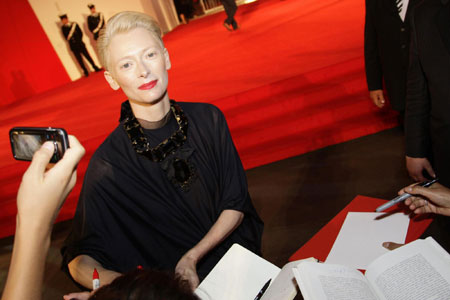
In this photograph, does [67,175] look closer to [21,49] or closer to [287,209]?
[287,209]

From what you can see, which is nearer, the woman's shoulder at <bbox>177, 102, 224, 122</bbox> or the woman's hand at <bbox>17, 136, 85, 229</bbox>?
the woman's hand at <bbox>17, 136, 85, 229</bbox>

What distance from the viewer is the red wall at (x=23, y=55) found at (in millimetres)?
7754

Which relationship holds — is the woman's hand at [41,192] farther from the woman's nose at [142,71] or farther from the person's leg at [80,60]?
the person's leg at [80,60]

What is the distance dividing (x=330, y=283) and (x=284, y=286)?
134 mm

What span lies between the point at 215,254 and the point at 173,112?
637 mm

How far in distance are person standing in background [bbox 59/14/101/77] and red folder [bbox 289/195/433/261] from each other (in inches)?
346

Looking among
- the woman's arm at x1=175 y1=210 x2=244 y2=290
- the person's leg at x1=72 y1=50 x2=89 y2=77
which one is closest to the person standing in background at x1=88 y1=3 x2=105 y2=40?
the person's leg at x1=72 y1=50 x2=89 y2=77

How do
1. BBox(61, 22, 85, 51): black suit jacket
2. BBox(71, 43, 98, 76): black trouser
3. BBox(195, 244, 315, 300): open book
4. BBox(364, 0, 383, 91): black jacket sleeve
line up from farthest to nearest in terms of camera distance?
BBox(71, 43, 98, 76): black trouser < BBox(61, 22, 85, 51): black suit jacket < BBox(364, 0, 383, 91): black jacket sleeve < BBox(195, 244, 315, 300): open book

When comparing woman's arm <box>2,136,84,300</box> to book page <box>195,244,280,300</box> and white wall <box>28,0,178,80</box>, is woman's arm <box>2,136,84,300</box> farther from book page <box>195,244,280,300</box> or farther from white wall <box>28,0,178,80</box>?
white wall <box>28,0,178,80</box>

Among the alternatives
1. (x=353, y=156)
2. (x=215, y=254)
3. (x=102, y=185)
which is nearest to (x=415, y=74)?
(x=215, y=254)

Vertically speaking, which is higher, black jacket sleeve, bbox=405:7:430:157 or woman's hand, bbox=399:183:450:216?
black jacket sleeve, bbox=405:7:430:157

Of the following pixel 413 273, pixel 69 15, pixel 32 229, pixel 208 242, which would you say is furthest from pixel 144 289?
pixel 69 15

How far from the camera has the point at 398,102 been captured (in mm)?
2428

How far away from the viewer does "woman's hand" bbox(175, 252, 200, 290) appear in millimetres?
1095
